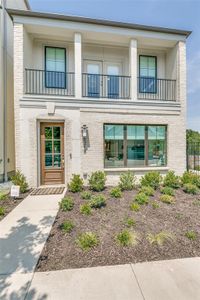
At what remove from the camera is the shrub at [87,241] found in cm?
370

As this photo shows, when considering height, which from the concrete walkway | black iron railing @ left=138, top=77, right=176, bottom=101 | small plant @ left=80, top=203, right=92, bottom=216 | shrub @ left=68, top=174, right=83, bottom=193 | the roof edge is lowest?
the concrete walkway

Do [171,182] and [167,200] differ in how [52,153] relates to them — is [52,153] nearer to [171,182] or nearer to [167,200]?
[167,200]

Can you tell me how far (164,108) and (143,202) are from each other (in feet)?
16.2

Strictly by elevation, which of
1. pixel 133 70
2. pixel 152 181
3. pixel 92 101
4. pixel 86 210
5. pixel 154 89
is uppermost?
pixel 133 70

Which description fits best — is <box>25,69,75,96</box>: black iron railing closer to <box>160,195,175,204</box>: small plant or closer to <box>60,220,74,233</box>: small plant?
A: <box>160,195,175,204</box>: small plant

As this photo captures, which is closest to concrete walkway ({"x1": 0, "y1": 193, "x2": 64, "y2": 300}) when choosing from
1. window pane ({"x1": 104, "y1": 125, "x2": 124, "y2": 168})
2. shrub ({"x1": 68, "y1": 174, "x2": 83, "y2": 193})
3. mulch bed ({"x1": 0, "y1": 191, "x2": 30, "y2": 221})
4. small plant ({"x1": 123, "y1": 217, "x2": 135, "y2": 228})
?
mulch bed ({"x1": 0, "y1": 191, "x2": 30, "y2": 221})

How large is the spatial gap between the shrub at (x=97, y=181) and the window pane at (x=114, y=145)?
2.99 feet

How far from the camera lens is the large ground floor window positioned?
865 centimetres

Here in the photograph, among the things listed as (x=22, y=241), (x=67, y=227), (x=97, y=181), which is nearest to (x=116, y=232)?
(x=67, y=227)

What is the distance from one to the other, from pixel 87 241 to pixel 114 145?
17.8 ft

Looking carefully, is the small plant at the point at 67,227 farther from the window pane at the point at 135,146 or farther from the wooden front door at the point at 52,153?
the window pane at the point at 135,146

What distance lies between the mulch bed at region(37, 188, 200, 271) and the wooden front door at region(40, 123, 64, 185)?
2.47 meters

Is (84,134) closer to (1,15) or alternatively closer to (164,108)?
(164,108)

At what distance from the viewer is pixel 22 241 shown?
395cm
